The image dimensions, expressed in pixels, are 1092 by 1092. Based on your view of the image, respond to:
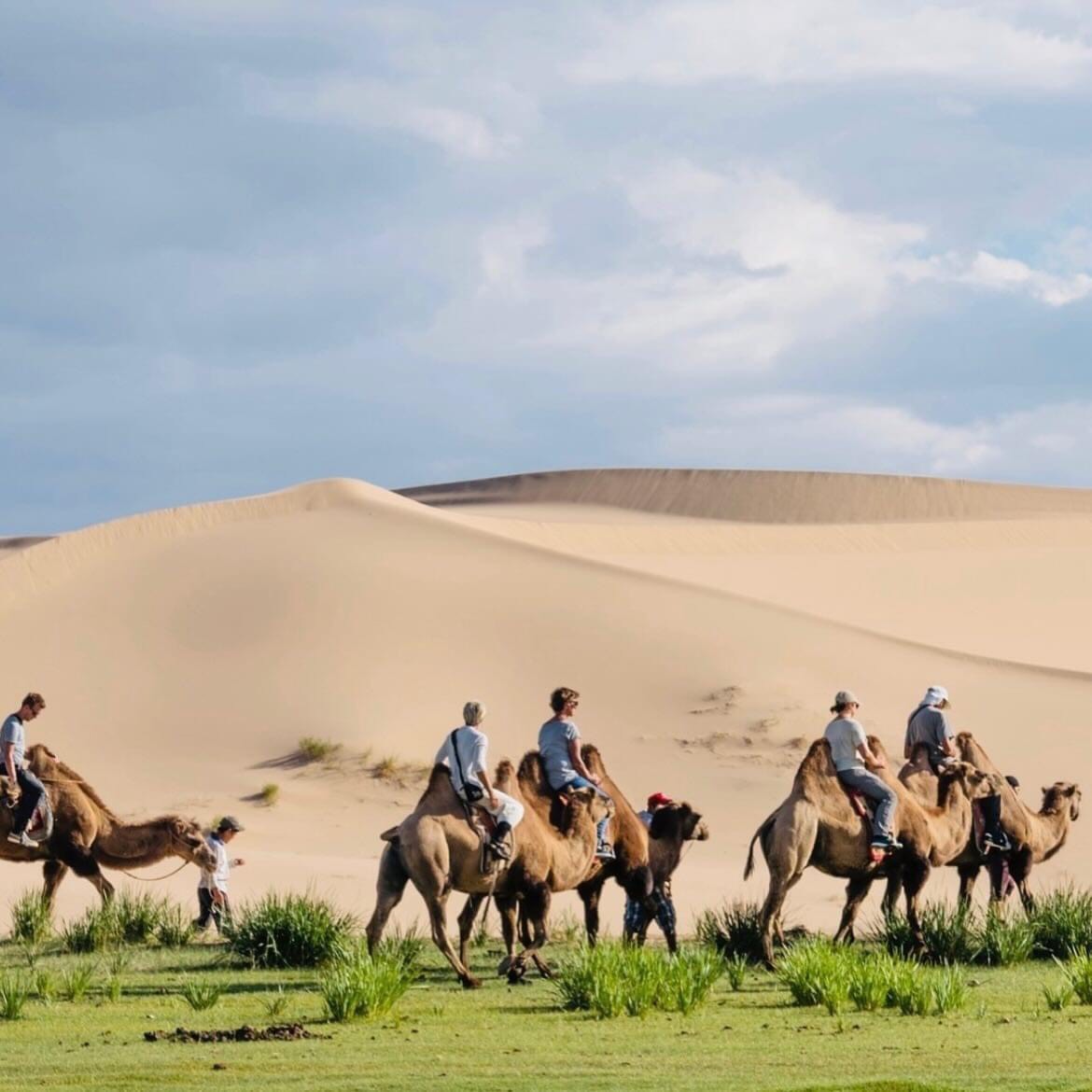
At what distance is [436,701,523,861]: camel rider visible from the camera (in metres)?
14.3

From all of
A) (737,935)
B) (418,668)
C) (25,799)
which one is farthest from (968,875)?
(418,668)

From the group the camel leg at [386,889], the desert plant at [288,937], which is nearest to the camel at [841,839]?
the camel leg at [386,889]

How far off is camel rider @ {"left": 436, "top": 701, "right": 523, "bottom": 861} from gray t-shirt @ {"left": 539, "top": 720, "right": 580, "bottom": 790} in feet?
4.46

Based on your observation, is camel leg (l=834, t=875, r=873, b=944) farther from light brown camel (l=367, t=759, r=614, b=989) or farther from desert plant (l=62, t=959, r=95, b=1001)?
desert plant (l=62, t=959, r=95, b=1001)

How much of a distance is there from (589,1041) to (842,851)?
461 cm

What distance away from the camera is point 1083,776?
33.3 meters

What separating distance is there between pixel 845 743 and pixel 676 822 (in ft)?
5.29

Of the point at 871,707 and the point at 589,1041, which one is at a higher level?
the point at 871,707

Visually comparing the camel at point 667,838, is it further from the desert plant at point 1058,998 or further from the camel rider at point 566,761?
the desert plant at point 1058,998

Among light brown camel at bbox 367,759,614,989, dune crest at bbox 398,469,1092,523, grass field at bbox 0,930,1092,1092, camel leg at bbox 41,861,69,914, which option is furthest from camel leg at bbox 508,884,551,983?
dune crest at bbox 398,469,1092,523

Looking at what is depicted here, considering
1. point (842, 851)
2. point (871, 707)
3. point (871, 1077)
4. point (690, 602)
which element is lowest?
point (871, 1077)

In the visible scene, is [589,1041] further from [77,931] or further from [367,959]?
[77,931]

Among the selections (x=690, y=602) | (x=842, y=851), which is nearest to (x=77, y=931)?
(x=842, y=851)

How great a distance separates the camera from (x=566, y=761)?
15977mm
